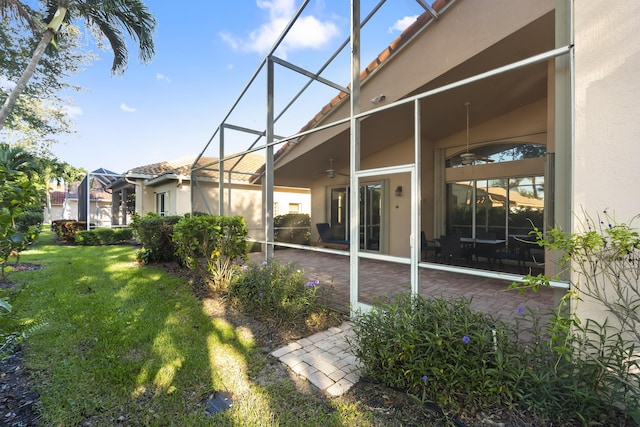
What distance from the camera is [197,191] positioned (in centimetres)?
1140

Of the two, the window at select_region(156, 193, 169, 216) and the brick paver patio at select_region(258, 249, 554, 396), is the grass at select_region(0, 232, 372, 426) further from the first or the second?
the window at select_region(156, 193, 169, 216)

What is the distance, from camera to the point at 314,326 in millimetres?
3904

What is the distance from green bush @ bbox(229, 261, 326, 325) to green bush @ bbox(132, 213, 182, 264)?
375 centimetres

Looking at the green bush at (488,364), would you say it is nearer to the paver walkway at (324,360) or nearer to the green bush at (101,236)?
the paver walkway at (324,360)

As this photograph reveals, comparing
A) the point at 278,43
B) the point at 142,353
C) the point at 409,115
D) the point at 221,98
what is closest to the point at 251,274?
the point at 142,353

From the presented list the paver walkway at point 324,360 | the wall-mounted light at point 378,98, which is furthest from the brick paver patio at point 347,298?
the wall-mounted light at point 378,98

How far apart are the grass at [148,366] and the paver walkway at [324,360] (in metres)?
0.17

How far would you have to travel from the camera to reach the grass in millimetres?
2191

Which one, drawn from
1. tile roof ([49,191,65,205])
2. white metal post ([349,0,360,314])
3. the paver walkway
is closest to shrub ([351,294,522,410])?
the paver walkway

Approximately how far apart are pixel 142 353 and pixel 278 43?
5728mm

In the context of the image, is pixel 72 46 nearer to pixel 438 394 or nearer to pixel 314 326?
pixel 314 326

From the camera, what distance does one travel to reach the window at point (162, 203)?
1253 cm

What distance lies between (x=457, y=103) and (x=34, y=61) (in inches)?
453

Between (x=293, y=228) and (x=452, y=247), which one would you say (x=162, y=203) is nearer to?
(x=293, y=228)
